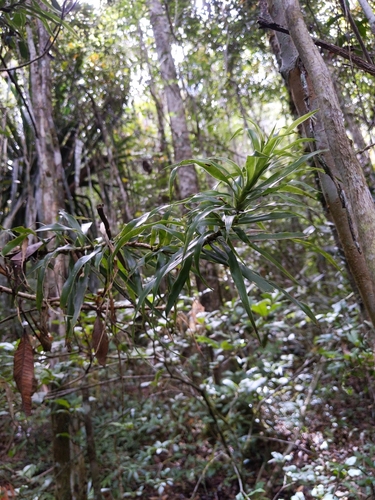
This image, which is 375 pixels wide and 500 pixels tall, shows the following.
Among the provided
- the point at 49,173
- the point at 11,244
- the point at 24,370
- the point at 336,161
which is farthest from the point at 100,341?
the point at 49,173

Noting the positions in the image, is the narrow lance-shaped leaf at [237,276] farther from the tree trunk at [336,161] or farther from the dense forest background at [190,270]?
the tree trunk at [336,161]

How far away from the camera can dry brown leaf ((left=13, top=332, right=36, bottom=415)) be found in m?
1.26

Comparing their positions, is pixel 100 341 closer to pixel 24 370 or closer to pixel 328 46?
pixel 24 370

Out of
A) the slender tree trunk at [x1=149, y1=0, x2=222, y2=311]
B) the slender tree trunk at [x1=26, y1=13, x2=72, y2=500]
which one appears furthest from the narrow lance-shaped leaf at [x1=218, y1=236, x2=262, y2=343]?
the slender tree trunk at [x1=149, y1=0, x2=222, y2=311]

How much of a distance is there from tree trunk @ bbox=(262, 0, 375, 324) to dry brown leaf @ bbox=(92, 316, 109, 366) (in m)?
0.76

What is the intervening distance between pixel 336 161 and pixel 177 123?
3.56 m

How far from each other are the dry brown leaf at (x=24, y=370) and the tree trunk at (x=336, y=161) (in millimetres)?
947

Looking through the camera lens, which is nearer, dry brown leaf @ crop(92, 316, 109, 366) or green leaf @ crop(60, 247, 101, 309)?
green leaf @ crop(60, 247, 101, 309)

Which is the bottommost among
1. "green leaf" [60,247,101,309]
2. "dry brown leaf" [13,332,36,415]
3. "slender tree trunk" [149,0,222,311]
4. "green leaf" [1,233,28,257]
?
"dry brown leaf" [13,332,36,415]

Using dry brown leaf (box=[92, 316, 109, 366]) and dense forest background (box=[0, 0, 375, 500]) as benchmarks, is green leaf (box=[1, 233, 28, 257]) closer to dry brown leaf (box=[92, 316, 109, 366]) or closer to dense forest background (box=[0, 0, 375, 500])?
dense forest background (box=[0, 0, 375, 500])

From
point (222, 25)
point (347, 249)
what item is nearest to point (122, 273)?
point (347, 249)

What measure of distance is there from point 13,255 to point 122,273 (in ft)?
1.05

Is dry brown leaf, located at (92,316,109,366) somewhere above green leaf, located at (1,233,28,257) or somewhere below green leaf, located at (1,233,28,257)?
below

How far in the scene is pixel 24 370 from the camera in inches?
51.2
